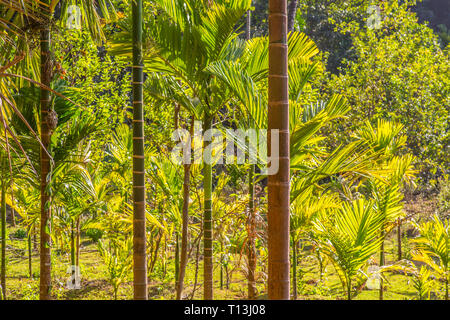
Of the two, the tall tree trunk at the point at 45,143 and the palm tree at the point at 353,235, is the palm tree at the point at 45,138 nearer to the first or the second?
the tall tree trunk at the point at 45,143

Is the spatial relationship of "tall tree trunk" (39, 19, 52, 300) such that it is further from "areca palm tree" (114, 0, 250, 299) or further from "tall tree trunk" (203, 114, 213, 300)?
"tall tree trunk" (203, 114, 213, 300)

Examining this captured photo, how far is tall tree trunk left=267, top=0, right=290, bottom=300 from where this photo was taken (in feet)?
8.04

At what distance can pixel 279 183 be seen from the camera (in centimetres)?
246

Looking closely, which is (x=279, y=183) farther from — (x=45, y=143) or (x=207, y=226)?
(x=45, y=143)

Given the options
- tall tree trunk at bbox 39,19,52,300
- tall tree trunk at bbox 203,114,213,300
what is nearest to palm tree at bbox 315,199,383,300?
tall tree trunk at bbox 203,114,213,300

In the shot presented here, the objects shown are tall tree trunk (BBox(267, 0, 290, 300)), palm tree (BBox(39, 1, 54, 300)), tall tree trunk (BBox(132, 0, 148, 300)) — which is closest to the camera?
tall tree trunk (BBox(267, 0, 290, 300))

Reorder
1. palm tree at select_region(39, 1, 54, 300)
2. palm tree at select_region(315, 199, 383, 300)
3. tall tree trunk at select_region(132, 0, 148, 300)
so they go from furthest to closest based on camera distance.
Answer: palm tree at select_region(315, 199, 383, 300) → palm tree at select_region(39, 1, 54, 300) → tall tree trunk at select_region(132, 0, 148, 300)

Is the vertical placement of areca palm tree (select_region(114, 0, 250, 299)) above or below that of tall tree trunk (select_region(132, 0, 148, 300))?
above

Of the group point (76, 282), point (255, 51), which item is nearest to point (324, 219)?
point (255, 51)

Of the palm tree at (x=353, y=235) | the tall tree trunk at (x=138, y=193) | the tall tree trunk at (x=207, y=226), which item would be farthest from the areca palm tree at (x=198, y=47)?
the palm tree at (x=353, y=235)

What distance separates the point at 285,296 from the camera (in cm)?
246
